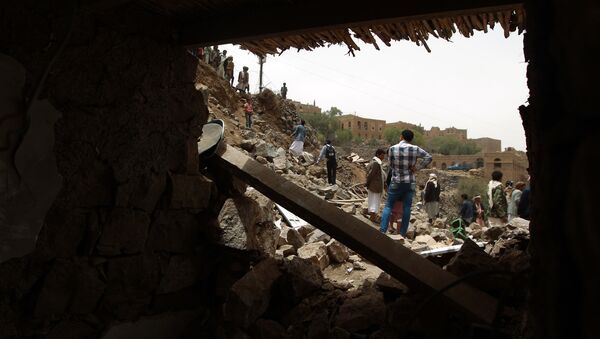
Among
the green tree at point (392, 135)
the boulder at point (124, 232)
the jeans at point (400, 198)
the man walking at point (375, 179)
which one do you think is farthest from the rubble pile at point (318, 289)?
the green tree at point (392, 135)

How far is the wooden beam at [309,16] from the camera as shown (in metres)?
2.22

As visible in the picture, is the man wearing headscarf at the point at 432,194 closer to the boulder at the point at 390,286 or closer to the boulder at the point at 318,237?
the boulder at the point at 318,237

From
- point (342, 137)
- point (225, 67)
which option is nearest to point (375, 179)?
point (225, 67)

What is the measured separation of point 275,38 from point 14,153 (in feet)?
5.80

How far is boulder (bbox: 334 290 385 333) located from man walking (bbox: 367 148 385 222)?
3.76m

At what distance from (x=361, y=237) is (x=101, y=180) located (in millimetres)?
1736

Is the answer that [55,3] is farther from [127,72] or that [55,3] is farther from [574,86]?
[574,86]

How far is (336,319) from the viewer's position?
2682 mm

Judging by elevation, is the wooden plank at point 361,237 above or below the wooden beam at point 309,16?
below

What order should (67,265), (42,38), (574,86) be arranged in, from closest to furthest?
(574,86), (42,38), (67,265)

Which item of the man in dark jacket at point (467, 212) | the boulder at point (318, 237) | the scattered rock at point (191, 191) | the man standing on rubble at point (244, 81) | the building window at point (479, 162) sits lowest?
the building window at point (479, 162)

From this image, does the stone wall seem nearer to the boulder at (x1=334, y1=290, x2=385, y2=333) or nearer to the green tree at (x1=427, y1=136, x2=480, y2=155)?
the boulder at (x1=334, y1=290, x2=385, y2=333)

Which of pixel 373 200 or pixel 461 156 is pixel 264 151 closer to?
pixel 373 200

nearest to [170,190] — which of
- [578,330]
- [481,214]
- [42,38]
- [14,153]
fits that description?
[14,153]
